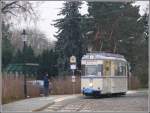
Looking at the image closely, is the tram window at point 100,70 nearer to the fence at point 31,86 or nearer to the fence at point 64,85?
the fence at point 31,86

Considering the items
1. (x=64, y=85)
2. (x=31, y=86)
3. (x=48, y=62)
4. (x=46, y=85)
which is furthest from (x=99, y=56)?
(x=48, y=62)

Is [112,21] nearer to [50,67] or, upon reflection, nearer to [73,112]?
[50,67]

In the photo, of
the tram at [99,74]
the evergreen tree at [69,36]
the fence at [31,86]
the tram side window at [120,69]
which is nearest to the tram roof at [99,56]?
the tram at [99,74]

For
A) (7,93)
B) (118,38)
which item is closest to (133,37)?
(118,38)

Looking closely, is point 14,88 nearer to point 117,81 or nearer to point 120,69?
point 117,81

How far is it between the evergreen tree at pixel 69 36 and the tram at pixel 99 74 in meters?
2.78

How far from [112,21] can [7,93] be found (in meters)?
13.0

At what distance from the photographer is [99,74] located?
3588 centimetres

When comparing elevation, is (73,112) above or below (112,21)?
below

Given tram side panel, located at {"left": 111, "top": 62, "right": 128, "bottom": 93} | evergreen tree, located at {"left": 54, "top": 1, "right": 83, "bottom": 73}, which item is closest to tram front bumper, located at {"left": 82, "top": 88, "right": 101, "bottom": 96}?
tram side panel, located at {"left": 111, "top": 62, "right": 128, "bottom": 93}

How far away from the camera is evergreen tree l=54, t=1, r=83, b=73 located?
130ft

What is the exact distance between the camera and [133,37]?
44438 millimetres

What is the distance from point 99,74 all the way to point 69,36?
545 cm

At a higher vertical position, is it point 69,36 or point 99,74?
point 69,36
